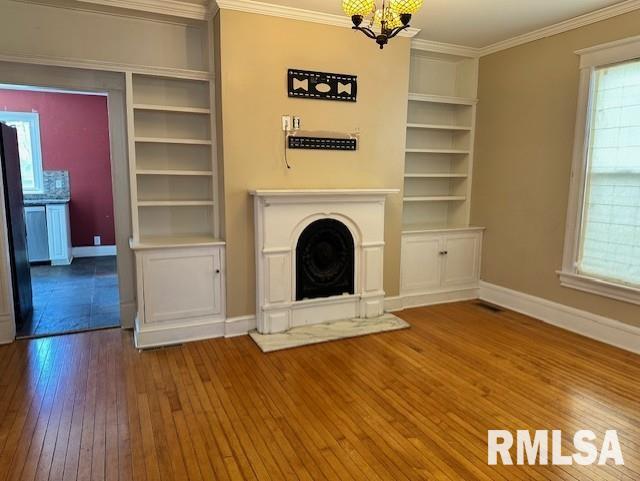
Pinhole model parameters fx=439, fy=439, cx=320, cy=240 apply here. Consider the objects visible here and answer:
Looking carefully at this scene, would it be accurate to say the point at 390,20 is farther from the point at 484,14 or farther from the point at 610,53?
the point at 610,53

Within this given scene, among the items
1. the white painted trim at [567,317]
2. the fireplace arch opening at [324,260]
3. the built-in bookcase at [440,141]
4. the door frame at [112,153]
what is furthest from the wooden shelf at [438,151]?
the door frame at [112,153]

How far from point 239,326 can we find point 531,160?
3.25 m

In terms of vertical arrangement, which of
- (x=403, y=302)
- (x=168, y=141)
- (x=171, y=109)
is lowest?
(x=403, y=302)

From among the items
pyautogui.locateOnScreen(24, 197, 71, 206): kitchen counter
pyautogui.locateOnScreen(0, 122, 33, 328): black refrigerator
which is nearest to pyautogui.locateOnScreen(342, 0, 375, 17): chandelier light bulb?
pyautogui.locateOnScreen(0, 122, 33, 328): black refrigerator

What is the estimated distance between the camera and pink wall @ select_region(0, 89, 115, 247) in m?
6.71

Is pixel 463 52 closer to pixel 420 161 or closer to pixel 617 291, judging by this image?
pixel 420 161

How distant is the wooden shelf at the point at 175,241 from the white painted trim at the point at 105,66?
4.48ft

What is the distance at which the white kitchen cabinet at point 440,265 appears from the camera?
4.67m

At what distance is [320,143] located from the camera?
4004 millimetres

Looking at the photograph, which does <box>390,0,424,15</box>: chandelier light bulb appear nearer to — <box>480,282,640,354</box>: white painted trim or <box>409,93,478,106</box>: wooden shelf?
<box>409,93,478,106</box>: wooden shelf

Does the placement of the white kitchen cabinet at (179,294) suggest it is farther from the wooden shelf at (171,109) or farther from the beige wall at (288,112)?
the wooden shelf at (171,109)

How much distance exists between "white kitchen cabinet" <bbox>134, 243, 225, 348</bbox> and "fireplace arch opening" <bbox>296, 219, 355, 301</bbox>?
709 millimetres

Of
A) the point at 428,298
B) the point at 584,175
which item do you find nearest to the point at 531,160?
the point at 584,175

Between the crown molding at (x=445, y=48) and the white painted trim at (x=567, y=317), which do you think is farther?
the crown molding at (x=445, y=48)
